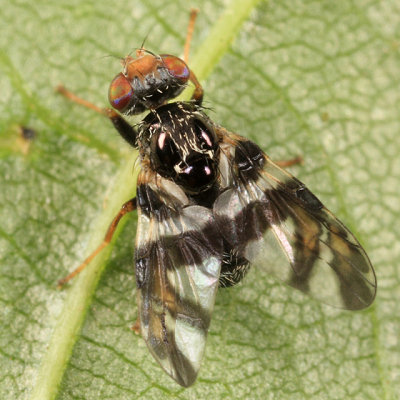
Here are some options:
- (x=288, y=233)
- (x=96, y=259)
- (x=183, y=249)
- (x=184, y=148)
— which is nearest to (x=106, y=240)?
(x=96, y=259)

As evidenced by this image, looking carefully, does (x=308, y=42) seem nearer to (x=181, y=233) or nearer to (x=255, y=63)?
(x=255, y=63)

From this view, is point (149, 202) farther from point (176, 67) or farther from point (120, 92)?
point (176, 67)

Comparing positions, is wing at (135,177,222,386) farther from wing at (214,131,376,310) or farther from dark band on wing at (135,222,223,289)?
wing at (214,131,376,310)

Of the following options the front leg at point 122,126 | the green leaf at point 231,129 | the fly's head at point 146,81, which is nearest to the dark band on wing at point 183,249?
the green leaf at point 231,129

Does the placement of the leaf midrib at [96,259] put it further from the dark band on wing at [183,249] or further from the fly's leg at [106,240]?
the dark band on wing at [183,249]

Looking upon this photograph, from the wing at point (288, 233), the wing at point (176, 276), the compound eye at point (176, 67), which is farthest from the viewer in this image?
the compound eye at point (176, 67)

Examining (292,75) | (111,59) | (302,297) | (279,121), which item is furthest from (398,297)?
(111,59)
